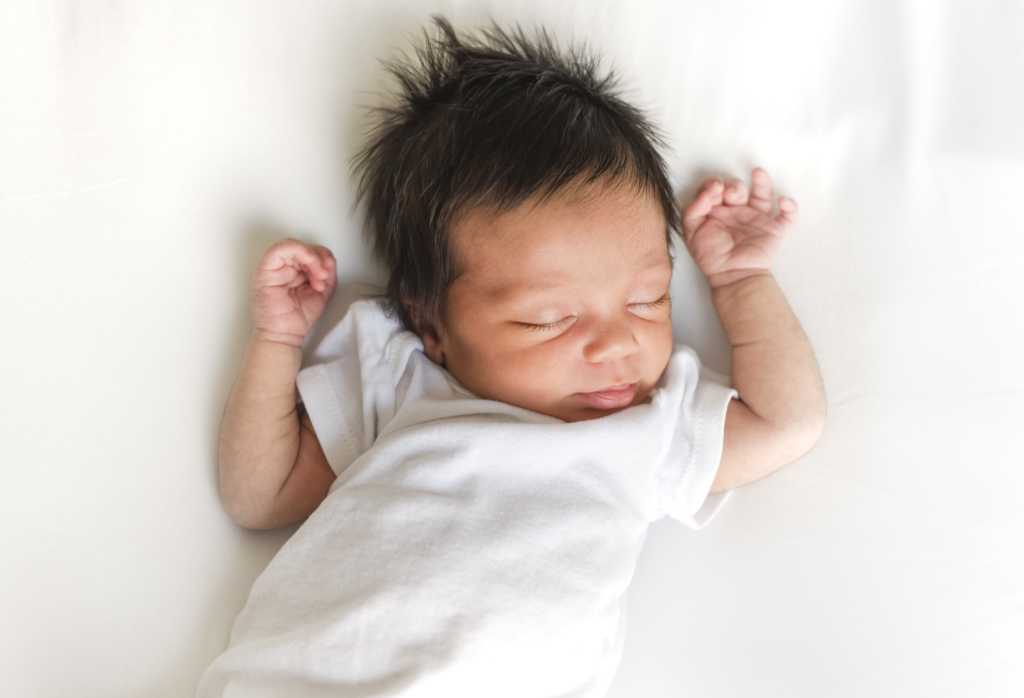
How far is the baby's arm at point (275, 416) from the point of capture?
1.26 metres

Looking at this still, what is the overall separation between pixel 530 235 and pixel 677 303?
42 cm

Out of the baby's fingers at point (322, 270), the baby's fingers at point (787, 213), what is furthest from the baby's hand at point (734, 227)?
the baby's fingers at point (322, 270)

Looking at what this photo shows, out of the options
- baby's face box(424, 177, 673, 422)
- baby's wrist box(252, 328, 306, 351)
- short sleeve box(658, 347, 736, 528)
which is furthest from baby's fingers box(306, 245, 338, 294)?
short sleeve box(658, 347, 736, 528)

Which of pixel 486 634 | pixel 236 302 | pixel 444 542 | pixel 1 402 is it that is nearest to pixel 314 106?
pixel 236 302

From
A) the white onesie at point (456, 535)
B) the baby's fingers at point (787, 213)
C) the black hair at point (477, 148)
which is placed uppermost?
the black hair at point (477, 148)

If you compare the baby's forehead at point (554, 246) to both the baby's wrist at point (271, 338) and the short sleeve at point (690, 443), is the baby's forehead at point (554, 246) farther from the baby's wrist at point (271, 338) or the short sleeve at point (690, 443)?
the baby's wrist at point (271, 338)

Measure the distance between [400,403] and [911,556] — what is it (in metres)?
0.87

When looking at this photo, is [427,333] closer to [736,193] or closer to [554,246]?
[554,246]

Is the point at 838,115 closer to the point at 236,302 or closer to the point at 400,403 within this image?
the point at 400,403

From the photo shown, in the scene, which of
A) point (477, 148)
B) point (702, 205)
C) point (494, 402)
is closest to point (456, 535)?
point (494, 402)

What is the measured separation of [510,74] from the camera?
1.28m

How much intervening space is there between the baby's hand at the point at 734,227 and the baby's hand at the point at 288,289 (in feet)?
2.22

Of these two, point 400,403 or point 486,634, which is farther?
point 400,403

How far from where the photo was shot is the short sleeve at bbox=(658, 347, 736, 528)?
4.22ft
